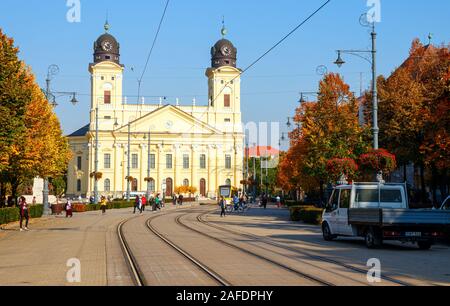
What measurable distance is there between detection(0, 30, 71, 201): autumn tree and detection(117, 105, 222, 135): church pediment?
228 ft

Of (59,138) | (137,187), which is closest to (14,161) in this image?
(59,138)

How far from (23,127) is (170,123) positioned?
311 ft

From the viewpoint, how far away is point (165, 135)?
123m

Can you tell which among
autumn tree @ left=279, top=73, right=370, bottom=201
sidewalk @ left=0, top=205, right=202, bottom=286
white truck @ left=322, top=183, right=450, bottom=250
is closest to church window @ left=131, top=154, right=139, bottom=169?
autumn tree @ left=279, top=73, right=370, bottom=201

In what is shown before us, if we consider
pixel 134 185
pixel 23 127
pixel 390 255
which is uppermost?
pixel 23 127

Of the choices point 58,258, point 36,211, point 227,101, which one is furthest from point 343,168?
point 227,101

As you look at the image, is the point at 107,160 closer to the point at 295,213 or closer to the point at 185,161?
the point at 185,161

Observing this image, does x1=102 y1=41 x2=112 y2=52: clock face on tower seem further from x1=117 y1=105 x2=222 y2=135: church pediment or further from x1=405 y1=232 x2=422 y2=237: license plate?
x1=405 y1=232 x2=422 y2=237: license plate

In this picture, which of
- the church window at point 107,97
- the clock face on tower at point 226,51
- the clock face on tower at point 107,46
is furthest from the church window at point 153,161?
the clock face on tower at point 226,51

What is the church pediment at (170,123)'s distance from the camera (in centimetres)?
12162

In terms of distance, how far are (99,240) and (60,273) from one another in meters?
10.9

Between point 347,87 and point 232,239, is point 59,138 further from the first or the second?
point 232,239

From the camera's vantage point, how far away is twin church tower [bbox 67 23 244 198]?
4756 inches

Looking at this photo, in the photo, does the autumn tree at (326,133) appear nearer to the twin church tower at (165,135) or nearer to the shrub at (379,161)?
the shrub at (379,161)
